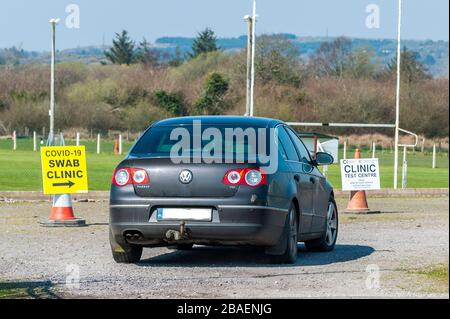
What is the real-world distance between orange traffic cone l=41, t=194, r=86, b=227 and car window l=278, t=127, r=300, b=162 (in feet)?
18.6

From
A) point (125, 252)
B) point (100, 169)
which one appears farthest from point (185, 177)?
point (100, 169)

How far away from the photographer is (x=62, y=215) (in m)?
18.8

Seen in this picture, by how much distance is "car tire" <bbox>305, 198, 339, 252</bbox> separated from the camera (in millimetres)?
14586

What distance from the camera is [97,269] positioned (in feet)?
40.9

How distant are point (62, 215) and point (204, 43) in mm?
119230

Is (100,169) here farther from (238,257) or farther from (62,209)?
(238,257)

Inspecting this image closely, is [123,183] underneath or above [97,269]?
above

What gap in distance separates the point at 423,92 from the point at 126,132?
68.6ft

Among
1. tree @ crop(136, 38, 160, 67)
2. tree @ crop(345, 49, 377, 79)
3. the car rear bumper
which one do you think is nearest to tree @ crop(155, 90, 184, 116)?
tree @ crop(345, 49, 377, 79)

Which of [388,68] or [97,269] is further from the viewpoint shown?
[388,68]

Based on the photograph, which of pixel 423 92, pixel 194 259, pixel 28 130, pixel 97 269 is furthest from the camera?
pixel 28 130
